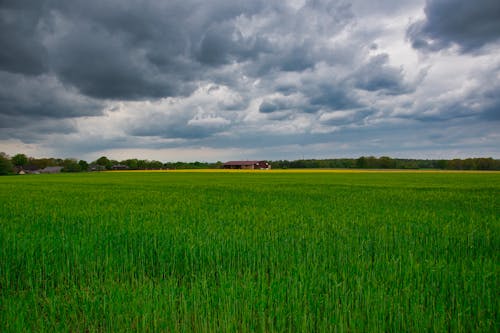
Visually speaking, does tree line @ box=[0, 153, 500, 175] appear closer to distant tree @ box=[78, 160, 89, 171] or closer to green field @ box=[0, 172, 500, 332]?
distant tree @ box=[78, 160, 89, 171]

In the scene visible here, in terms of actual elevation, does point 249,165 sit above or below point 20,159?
below

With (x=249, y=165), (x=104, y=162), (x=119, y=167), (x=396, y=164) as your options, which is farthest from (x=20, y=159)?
(x=396, y=164)

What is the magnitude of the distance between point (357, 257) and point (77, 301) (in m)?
5.05

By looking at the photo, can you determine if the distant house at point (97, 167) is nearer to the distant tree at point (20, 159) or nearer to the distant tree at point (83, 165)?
the distant tree at point (83, 165)

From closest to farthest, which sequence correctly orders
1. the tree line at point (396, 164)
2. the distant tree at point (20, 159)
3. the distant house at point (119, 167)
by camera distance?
the tree line at point (396, 164), the distant house at point (119, 167), the distant tree at point (20, 159)

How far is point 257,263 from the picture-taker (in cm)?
604

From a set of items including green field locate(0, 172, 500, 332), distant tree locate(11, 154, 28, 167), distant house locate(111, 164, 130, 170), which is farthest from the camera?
distant tree locate(11, 154, 28, 167)

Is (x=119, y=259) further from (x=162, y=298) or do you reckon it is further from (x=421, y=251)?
(x=421, y=251)

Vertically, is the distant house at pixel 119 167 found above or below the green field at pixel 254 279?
above

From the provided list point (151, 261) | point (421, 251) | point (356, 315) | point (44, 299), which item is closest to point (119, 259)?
point (151, 261)

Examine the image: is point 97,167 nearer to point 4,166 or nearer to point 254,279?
point 4,166

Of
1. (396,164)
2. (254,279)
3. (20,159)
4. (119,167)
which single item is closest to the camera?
(254,279)

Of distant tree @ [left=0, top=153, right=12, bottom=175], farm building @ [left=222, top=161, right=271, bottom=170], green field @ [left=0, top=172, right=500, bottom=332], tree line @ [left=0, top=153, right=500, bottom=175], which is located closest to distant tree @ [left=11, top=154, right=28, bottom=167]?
tree line @ [left=0, top=153, right=500, bottom=175]

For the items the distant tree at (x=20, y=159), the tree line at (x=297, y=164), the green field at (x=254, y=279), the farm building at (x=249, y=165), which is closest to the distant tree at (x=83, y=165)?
the tree line at (x=297, y=164)
